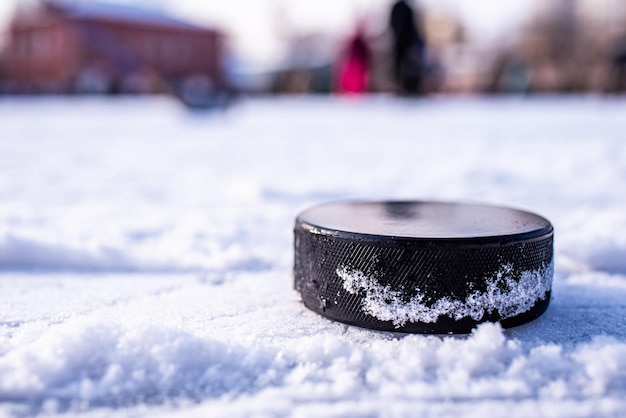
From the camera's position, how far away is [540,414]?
93 cm

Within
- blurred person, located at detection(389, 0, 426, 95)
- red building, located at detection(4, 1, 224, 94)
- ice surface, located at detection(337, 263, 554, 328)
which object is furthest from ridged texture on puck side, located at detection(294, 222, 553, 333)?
red building, located at detection(4, 1, 224, 94)

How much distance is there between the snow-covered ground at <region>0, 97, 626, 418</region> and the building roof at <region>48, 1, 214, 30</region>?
1188 inches

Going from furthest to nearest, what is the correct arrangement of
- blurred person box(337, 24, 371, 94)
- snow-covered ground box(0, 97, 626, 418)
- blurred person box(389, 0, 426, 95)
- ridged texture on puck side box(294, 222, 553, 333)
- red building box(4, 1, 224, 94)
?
red building box(4, 1, 224, 94)
blurred person box(337, 24, 371, 94)
blurred person box(389, 0, 426, 95)
ridged texture on puck side box(294, 222, 553, 333)
snow-covered ground box(0, 97, 626, 418)

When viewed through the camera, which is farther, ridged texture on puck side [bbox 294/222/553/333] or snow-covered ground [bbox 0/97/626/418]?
ridged texture on puck side [bbox 294/222/553/333]

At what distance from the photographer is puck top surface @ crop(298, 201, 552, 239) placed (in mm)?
1237

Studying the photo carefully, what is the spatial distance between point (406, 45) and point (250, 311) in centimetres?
985

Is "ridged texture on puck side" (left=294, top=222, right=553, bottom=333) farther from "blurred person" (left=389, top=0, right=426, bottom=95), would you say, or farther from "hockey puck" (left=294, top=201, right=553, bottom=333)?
"blurred person" (left=389, top=0, right=426, bottom=95)

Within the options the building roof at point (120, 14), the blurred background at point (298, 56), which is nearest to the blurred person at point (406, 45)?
the blurred background at point (298, 56)

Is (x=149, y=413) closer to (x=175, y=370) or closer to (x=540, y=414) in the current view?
(x=175, y=370)

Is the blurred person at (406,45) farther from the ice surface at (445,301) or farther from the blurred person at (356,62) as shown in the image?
the ice surface at (445,301)

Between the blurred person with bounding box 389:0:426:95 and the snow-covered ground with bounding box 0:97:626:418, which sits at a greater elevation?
the blurred person with bounding box 389:0:426:95

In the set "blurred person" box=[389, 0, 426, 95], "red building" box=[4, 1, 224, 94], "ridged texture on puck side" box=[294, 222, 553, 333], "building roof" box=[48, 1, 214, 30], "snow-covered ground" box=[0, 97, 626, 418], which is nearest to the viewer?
"snow-covered ground" box=[0, 97, 626, 418]

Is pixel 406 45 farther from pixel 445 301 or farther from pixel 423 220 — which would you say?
pixel 445 301

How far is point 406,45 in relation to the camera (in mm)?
10586
